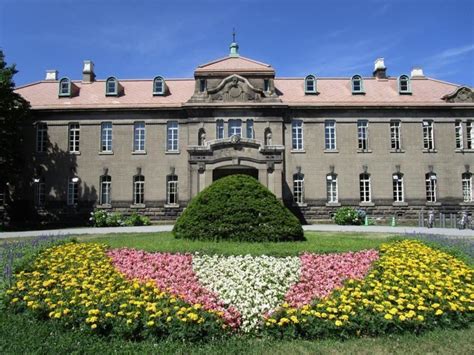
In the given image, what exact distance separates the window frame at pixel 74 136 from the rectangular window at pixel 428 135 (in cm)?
2810

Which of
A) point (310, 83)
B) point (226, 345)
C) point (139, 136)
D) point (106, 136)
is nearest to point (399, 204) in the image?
point (310, 83)

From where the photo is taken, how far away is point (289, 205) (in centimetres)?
2891

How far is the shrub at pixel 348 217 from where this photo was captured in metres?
27.8

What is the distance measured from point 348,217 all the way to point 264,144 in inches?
329

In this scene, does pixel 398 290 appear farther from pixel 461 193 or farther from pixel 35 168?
pixel 35 168

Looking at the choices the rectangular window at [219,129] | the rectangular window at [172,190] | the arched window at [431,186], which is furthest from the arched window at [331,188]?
the rectangular window at [172,190]

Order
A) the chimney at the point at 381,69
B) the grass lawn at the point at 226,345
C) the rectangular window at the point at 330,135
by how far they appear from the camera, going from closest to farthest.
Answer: the grass lawn at the point at 226,345
the rectangular window at the point at 330,135
the chimney at the point at 381,69

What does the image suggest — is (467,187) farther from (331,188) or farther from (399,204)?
(331,188)

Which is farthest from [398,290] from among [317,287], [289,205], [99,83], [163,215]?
[99,83]

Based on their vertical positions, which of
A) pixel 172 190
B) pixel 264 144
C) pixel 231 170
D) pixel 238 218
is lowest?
pixel 238 218

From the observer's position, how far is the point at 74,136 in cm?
3044

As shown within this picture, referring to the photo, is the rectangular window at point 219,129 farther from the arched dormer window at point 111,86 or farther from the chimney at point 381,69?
the chimney at point 381,69

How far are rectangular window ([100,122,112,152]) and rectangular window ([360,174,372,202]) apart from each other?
67.0ft

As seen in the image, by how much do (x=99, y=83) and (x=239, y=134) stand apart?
14.5 m
